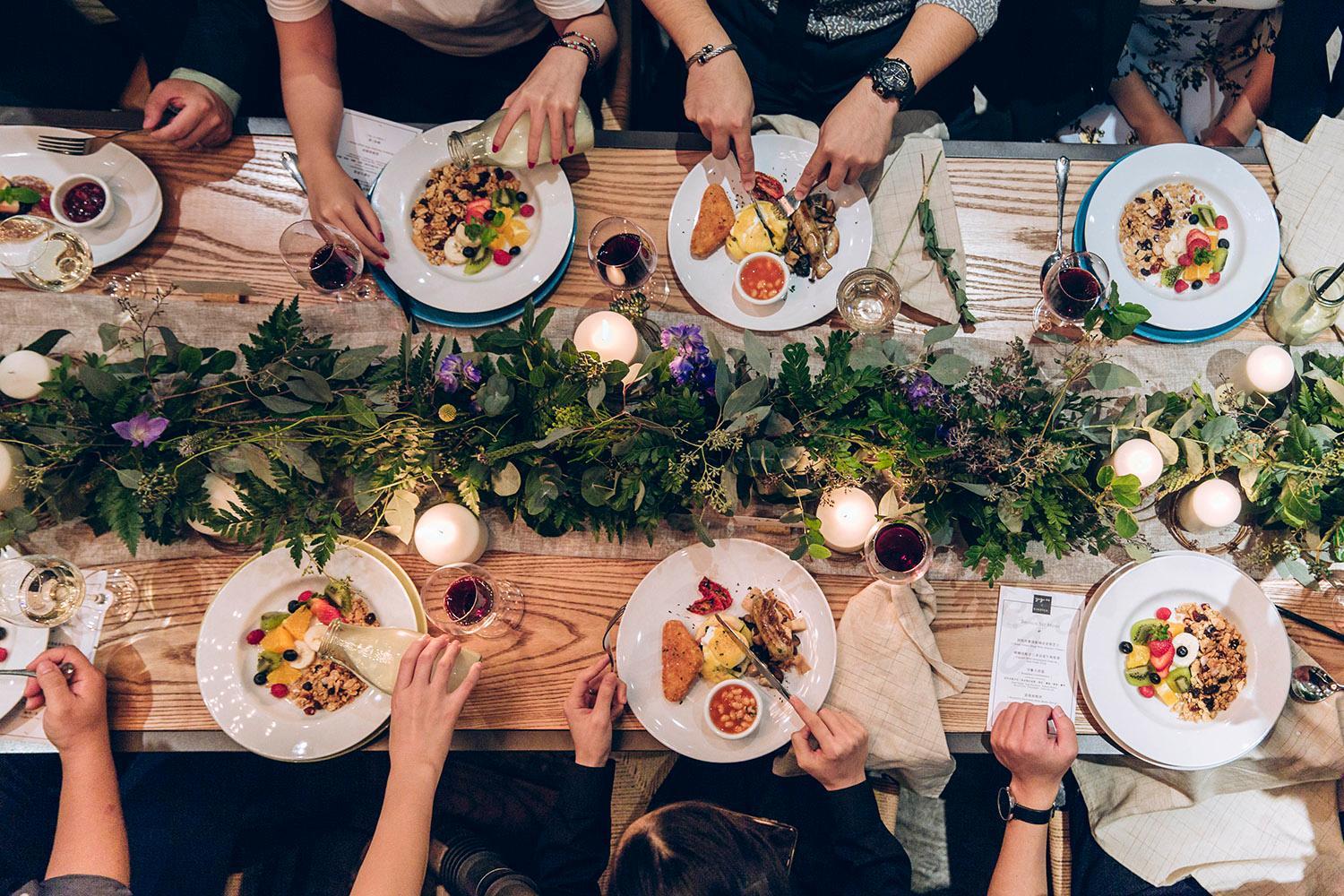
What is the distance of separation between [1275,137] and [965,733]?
1.52 metres

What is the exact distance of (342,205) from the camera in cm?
156

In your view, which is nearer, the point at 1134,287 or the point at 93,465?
the point at 93,465

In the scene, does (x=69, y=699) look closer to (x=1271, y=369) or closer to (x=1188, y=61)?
(x=1271, y=369)

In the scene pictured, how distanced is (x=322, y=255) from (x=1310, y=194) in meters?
2.19

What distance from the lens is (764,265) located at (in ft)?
5.12

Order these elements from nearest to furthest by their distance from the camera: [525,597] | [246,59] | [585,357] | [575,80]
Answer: [585,357], [525,597], [575,80], [246,59]

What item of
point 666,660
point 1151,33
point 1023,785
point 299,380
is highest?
point 1151,33

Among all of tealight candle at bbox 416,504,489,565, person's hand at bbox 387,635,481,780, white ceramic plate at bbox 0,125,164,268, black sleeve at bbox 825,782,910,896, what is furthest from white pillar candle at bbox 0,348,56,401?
black sleeve at bbox 825,782,910,896

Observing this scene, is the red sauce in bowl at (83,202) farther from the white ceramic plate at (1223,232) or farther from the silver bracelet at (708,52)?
the white ceramic plate at (1223,232)

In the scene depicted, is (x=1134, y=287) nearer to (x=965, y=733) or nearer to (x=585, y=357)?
(x=965, y=733)

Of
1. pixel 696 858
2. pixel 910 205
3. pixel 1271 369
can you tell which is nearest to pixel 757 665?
pixel 696 858

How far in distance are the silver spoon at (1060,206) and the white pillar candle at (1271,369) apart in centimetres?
43

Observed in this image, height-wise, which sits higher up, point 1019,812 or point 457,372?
point 457,372

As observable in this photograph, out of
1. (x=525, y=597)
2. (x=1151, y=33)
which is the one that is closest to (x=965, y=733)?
(x=525, y=597)
